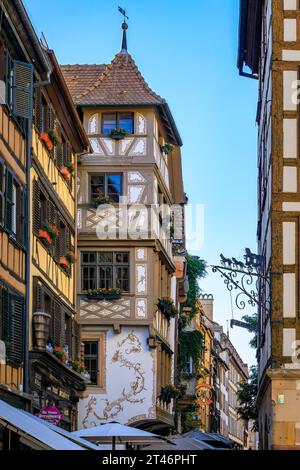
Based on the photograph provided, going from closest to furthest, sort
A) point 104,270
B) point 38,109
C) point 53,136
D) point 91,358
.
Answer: point 38,109 < point 53,136 < point 91,358 < point 104,270

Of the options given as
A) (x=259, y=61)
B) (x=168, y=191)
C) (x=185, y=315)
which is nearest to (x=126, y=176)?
(x=168, y=191)

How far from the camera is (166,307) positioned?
4497 centimetres

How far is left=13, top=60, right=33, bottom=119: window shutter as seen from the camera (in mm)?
25984

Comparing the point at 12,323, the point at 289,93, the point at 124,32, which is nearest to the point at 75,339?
the point at 12,323

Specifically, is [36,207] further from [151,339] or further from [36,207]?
[151,339]

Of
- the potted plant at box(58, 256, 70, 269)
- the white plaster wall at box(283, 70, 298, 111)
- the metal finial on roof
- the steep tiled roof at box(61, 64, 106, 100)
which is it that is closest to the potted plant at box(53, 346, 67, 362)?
the potted plant at box(58, 256, 70, 269)

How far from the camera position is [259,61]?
35.9 meters

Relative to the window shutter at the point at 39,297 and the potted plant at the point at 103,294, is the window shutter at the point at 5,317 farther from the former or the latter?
the potted plant at the point at 103,294

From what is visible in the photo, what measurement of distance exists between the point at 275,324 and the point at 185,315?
32493mm

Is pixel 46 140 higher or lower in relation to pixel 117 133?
lower

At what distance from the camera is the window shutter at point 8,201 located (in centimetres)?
2483

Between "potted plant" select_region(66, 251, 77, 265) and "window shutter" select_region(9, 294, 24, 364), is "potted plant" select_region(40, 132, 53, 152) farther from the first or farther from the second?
"window shutter" select_region(9, 294, 24, 364)

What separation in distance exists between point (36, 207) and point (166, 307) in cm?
1700
